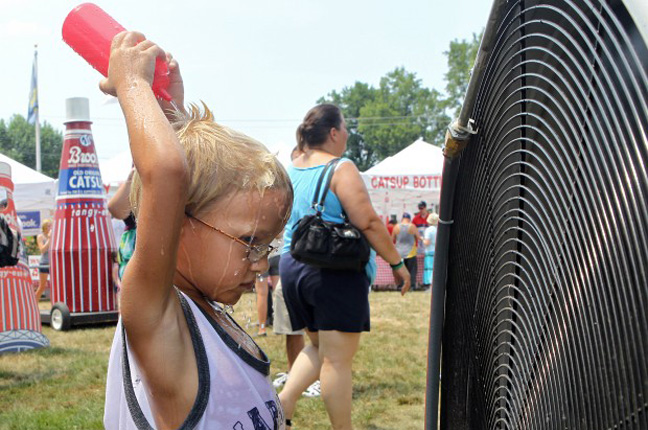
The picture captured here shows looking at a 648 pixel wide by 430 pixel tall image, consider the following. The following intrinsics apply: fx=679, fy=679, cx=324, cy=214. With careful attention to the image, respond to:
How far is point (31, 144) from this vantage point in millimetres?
58312

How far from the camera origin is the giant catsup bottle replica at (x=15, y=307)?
7.18 m

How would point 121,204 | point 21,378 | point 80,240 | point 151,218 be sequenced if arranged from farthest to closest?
point 80,240
point 21,378
point 121,204
point 151,218

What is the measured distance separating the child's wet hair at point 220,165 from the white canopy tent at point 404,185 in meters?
14.1

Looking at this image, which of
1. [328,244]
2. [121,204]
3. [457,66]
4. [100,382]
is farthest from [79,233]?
[457,66]

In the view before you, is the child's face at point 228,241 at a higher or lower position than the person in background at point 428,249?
higher

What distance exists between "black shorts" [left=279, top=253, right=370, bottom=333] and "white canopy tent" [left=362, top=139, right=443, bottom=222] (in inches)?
466

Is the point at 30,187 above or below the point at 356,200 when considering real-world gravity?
above

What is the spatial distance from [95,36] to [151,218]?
1.76ft

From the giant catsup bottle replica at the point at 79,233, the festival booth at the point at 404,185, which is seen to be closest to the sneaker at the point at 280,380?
the giant catsup bottle replica at the point at 79,233

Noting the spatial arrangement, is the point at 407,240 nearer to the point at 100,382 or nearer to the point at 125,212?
the point at 100,382

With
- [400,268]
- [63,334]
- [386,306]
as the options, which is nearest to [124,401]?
[400,268]

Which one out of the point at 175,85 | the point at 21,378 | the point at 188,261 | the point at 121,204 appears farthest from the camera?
the point at 21,378

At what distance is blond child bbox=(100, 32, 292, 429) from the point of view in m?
1.06

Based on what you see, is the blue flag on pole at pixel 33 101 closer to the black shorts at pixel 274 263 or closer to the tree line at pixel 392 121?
the black shorts at pixel 274 263
